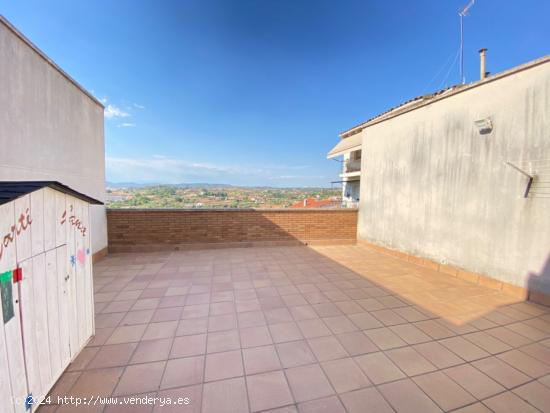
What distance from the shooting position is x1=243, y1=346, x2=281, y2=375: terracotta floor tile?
2150mm

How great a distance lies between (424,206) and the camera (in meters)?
5.24

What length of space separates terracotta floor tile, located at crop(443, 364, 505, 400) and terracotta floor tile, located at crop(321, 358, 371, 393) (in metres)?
0.85

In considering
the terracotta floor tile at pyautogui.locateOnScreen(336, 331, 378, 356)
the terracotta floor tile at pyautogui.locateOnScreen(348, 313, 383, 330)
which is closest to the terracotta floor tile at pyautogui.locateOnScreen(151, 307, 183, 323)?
the terracotta floor tile at pyautogui.locateOnScreen(336, 331, 378, 356)

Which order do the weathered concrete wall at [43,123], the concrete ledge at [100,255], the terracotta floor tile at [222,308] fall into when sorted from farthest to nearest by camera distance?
the concrete ledge at [100,255] < the terracotta floor tile at [222,308] < the weathered concrete wall at [43,123]

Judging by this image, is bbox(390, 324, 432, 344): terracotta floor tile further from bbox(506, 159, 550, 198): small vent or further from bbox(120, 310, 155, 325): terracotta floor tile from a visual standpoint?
bbox(120, 310, 155, 325): terracotta floor tile

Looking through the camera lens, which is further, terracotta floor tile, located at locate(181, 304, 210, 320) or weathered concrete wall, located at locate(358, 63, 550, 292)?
weathered concrete wall, located at locate(358, 63, 550, 292)

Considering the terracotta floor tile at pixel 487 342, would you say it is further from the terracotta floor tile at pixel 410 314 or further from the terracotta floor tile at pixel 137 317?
the terracotta floor tile at pixel 137 317

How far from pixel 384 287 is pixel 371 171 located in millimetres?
3972

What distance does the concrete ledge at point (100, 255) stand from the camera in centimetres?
527

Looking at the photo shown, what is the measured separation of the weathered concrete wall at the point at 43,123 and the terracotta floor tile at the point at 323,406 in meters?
4.34

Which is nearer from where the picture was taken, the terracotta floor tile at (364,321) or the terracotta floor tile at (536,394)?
the terracotta floor tile at (536,394)

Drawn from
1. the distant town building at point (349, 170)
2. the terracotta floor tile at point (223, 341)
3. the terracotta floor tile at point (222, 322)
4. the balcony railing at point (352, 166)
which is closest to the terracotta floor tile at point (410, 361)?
the terracotta floor tile at point (223, 341)

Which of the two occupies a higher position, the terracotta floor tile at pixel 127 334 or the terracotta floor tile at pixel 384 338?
the terracotta floor tile at pixel 127 334

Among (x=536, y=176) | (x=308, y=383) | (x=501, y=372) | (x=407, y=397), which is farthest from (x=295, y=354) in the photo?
(x=536, y=176)
